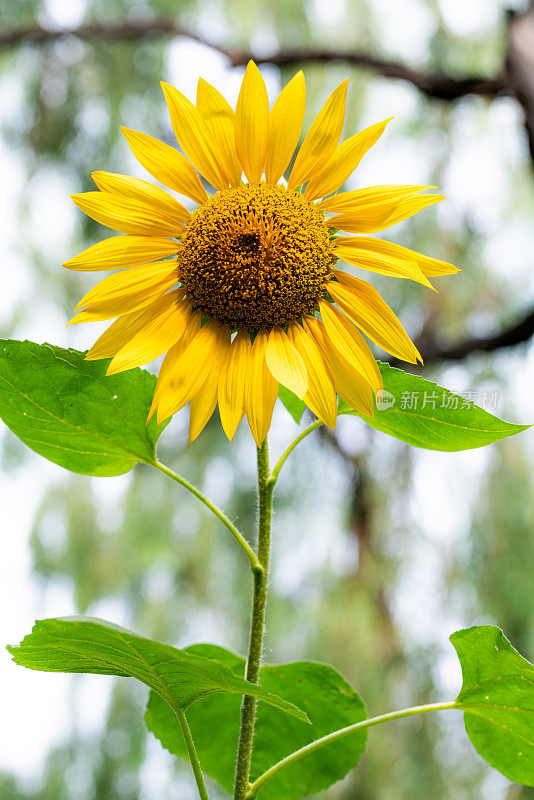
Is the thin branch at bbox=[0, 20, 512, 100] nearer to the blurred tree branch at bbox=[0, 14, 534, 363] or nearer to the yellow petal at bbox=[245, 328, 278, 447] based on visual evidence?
the blurred tree branch at bbox=[0, 14, 534, 363]

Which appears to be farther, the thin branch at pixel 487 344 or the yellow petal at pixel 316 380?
the thin branch at pixel 487 344

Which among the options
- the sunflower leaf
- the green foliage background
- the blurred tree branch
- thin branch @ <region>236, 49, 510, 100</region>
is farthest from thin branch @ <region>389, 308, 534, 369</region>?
the sunflower leaf

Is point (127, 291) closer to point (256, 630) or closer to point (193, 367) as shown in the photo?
point (193, 367)

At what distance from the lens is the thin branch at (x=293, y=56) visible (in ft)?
4.55

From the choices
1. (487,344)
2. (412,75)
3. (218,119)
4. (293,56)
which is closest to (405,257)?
(218,119)

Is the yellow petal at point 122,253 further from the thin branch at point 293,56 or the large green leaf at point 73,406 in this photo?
the thin branch at point 293,56

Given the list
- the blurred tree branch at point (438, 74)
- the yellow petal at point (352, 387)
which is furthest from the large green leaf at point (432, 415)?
the blurred tree branch at point (438, 74)

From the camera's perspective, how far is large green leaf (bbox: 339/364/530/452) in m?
0.42

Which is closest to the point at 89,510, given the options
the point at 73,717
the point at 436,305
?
the point at 73,717

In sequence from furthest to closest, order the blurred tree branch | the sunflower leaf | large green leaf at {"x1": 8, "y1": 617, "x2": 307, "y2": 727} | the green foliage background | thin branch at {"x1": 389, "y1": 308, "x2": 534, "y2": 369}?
the green foliage background → thin branch at {"x1": 389, "y1": 308, "x2": 534, "y2": 369} → the blurred tree branch → the sunflower leaf → large green leaf at {"x1": 8, "y1": 617, "x2": 307, "y2": 727}

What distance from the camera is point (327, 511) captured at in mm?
1887

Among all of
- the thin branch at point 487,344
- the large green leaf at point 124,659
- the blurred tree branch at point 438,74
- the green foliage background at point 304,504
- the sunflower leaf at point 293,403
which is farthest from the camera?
the green foliage background at point 304,504

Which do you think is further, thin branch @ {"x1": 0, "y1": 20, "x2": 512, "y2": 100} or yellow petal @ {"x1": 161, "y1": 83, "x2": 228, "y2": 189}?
thin branch @ {"x1": 0, "y1": 20, "x2": 512, "y2": 100}

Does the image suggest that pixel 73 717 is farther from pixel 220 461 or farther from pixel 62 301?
pixel 62 301
